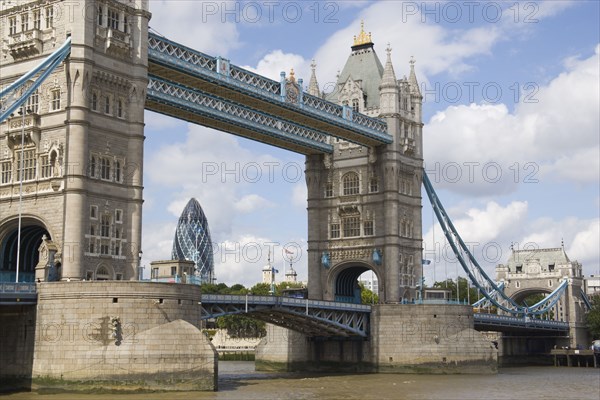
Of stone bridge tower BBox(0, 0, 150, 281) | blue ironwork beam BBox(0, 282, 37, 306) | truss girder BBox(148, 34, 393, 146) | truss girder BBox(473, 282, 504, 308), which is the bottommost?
blue ironwork beam BBox(0, 282, 37, 306)

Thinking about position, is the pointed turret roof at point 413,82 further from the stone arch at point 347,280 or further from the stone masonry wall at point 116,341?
the stone masonry wall at point 116,341

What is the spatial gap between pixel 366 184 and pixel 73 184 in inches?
1471

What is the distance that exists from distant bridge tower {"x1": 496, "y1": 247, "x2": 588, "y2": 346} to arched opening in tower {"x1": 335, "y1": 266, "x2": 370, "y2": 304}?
1550 inches

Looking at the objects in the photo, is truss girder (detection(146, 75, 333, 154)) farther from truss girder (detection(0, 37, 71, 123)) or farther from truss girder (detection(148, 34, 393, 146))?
truss girder (detection(0, 37, 71, 123))

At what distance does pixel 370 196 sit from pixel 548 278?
49.4m

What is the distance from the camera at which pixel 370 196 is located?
87562mm

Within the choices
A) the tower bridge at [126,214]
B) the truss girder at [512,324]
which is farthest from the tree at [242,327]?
the tower bridge at [126,214]

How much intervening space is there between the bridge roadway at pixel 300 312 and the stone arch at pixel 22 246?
7.60 metres

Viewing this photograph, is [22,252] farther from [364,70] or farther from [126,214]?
[364,70]

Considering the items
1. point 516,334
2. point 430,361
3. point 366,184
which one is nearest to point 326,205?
point 366,184

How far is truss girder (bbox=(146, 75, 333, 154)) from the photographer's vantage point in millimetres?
66438

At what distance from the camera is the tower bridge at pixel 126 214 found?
2051 inches

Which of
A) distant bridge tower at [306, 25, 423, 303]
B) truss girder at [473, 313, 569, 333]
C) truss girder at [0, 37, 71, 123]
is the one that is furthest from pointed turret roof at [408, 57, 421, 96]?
truss girder at [0, 37, 71, 123]

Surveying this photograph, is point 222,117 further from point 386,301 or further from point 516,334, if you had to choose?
point 516,334
